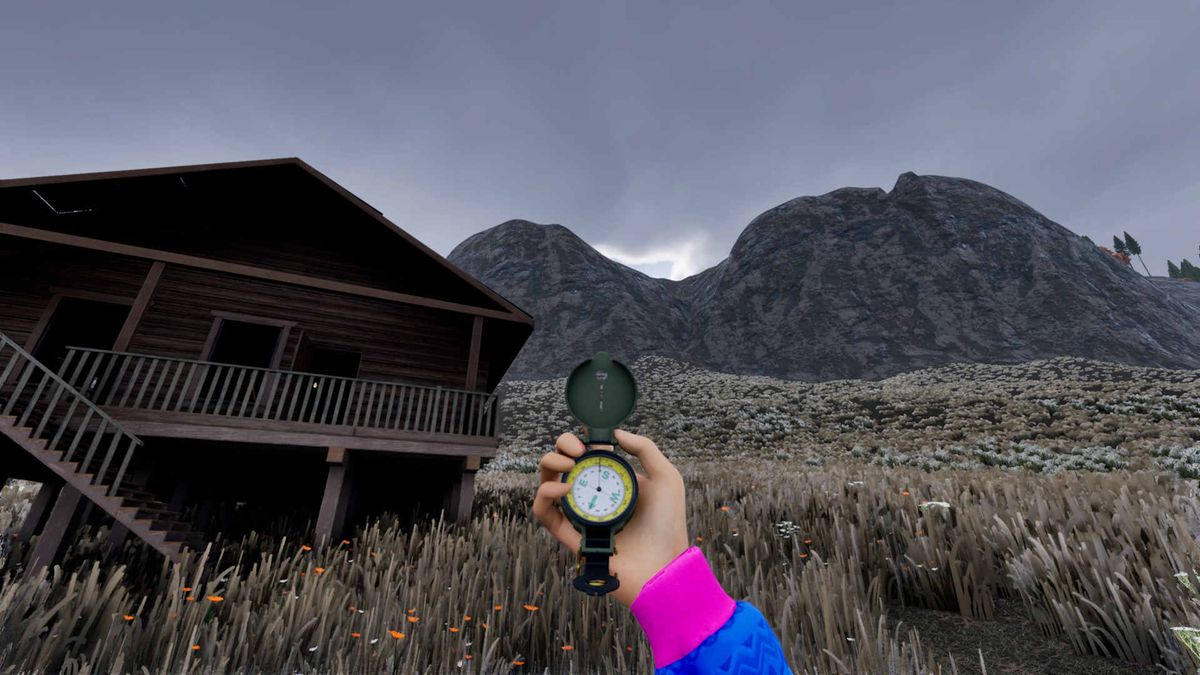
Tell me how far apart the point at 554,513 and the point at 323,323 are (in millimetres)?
11582

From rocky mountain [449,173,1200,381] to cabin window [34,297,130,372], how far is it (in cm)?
5307

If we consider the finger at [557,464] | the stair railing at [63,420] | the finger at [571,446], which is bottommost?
the finger at [557,464]

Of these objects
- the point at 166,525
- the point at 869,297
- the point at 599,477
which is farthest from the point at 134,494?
the point at 869,297

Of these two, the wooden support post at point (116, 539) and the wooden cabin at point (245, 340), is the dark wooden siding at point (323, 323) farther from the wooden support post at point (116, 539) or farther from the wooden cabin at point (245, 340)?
the wooden support post at point (116, 539)

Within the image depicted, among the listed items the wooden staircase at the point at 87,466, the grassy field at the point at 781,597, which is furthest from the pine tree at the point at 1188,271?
the wooden staircase at the point at 87,466

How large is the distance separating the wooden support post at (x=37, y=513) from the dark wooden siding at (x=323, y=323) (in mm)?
2846

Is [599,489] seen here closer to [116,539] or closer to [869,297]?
[116,539]

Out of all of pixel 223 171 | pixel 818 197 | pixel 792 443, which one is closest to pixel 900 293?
pixel 818 197

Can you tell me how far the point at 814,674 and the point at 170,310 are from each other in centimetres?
1315

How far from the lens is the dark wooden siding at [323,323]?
10.5 m

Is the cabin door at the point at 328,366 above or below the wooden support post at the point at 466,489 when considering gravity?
above

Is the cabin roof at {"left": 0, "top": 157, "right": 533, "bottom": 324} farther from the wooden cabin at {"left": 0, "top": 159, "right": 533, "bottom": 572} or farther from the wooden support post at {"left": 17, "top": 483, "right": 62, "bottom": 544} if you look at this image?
the wooden support post at {"left": 17, "top": 483, "right": 62, "bottom": 544}

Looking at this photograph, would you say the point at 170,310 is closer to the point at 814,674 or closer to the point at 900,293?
the point at 814,674

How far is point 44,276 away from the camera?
10.0 m
